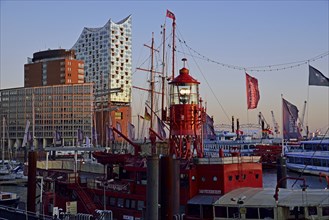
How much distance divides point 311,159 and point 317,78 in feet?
188

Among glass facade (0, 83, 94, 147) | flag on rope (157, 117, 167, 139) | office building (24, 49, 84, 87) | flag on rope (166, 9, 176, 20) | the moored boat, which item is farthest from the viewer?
office building (24, 49, 84, 87)

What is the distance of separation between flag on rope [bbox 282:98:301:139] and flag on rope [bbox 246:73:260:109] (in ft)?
52.8

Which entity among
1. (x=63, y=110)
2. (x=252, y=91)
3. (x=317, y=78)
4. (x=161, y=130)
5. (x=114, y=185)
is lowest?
(x=114, y=185)

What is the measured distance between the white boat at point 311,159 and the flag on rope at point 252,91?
139 feet

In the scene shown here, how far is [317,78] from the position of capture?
2064 centimetres

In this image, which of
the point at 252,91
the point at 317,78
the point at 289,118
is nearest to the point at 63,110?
the point at 289,118

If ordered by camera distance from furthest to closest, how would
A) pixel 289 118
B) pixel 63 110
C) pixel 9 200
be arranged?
pixel 63 110, pixel 289 118, pixel 9 200

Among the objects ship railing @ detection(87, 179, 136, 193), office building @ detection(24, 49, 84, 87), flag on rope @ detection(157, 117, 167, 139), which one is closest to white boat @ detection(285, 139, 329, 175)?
flag on rope @ detection(157, 117, 167, 139)

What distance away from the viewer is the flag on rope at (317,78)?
20.5 meters

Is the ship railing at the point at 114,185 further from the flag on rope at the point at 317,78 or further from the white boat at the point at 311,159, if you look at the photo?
the white boat at the point at 311,159

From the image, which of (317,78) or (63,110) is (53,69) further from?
(317,78)

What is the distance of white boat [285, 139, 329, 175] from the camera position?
7750 centimetres

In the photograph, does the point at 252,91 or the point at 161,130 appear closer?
the point at 252,91

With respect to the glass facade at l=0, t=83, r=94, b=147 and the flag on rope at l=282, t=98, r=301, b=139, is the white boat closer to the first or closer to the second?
the flag on rope at l=282, t=98, r=301, b=139
